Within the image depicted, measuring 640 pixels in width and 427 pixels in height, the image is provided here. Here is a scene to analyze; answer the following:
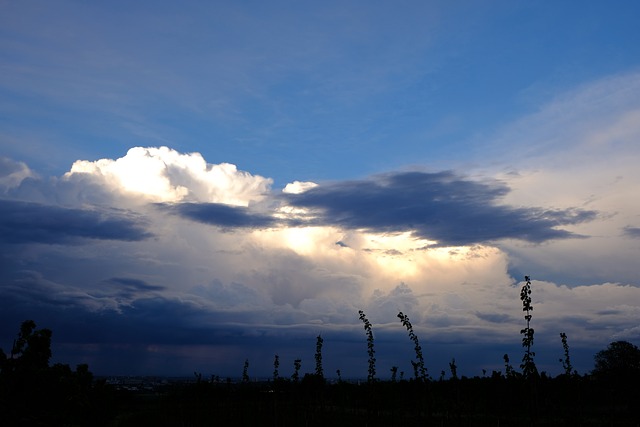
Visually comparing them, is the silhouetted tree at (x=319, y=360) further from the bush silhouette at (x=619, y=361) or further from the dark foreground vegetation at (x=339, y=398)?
the bush silhouette at (x=619, y=361)

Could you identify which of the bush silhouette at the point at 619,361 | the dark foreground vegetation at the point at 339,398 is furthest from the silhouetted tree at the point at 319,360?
the bush silhouette at the point at 619,361

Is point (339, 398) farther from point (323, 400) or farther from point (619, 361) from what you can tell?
point (619, 361)

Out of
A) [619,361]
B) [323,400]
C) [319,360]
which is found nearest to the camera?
[319,360]

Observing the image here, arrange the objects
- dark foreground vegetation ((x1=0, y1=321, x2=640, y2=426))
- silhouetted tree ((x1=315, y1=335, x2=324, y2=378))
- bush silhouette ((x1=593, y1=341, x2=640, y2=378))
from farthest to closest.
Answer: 1. bush silhouette ((x1=593, y1=341, x2=640, y2=378))
2. silhouetted tree ((x1=315, y1=335, x2=324, y2=378))
3. dark foreground vegetation ((x1=0, y1=321, x2=640, y2=426))

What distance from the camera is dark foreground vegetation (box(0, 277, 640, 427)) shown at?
12.0m

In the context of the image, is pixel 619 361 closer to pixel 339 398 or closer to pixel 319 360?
pixel 339 398

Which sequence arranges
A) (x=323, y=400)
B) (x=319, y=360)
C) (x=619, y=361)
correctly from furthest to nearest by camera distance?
1. (x=619, y=361)
2. (x=323, y=400)
3. (x=319, y=360)

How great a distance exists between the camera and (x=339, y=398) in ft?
234

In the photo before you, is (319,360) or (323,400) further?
(323,400)

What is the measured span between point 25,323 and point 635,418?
2020 inches

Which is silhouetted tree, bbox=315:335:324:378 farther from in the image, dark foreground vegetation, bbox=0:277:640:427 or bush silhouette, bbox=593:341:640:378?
bush silhouette, bbox=593:341:640:378

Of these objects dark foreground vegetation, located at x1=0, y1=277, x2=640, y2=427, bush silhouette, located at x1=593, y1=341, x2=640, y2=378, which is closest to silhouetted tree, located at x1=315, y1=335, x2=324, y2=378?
dark foreground vegetation, located at x1=0, y1=277, x2=640, y2=427

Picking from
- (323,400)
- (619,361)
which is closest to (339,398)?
(323,400)

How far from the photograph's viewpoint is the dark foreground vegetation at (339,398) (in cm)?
1202
